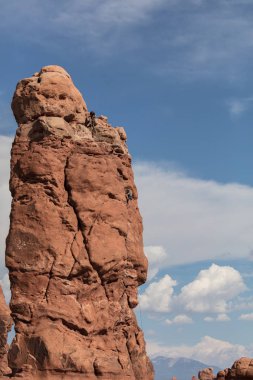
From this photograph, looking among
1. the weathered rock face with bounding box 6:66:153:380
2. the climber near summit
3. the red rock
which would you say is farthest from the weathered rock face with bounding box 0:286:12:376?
the climber near summit

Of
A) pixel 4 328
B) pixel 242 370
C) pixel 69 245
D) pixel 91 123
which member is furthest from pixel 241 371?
pixel 4 328

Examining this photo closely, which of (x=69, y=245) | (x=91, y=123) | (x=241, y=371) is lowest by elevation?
(x=241, y=371)

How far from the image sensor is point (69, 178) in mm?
29938

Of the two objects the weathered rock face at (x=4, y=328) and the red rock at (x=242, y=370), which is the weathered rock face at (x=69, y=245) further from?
the weathered rock face at (x=4, y=328)

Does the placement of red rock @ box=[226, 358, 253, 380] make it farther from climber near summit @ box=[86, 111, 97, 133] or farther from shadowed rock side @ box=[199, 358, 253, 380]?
climber near summit @ box=[86, 111, 97, 133]

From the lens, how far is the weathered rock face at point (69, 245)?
2789 centimetres

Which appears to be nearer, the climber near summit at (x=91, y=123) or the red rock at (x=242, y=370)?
the climber near summit at (x=91, y=123)

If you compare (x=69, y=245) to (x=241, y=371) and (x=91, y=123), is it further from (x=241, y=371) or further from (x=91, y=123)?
(x=241, y=371)

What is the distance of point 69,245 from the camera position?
29266mm

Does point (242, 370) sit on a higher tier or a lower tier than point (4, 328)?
lower

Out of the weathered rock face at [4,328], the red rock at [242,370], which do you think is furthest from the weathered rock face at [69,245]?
the weathered rock face at [4,328]

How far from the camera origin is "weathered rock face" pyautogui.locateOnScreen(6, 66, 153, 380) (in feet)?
91.5

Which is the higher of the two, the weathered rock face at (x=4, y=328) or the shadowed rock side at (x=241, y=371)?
the weathered rock face at (x=4, y=328)

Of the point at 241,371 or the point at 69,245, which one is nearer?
the point at 69,245
